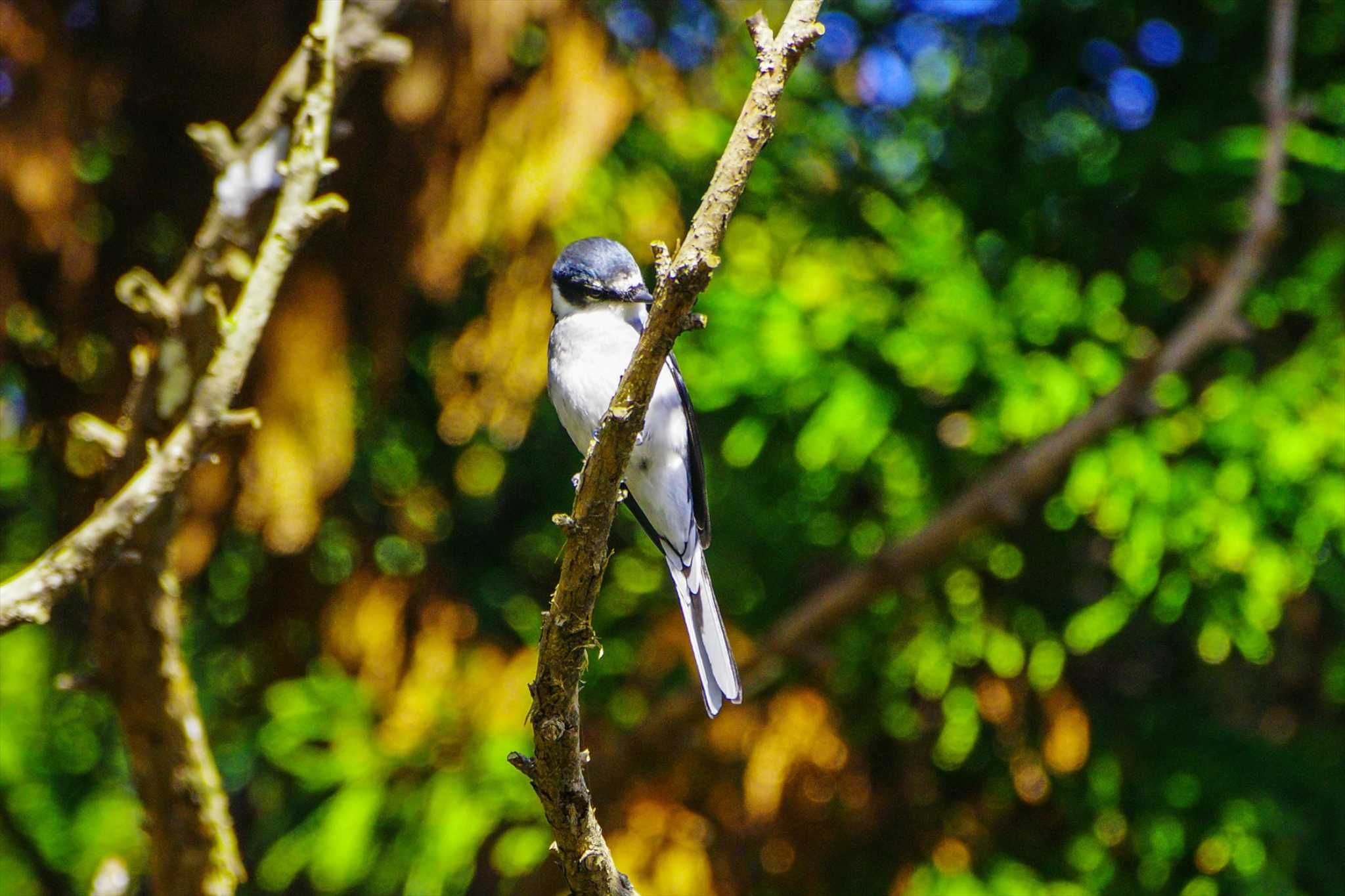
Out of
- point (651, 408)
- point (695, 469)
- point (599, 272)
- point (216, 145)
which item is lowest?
point (695, 469)

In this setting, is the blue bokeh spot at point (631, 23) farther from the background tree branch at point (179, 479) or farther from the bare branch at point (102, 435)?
the bare branch at point (102, 435)

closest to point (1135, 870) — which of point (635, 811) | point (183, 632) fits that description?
point (635, 811)

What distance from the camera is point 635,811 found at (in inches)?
134

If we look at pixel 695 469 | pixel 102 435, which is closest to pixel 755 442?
pixel 695 469

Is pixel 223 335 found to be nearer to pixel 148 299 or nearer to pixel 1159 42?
pixel 148 299

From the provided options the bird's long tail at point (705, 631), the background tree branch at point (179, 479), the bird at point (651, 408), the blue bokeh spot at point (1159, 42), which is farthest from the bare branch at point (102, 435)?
the blue bokeh spot at point (1159, 42)

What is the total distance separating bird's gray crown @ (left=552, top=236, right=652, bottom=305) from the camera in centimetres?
291

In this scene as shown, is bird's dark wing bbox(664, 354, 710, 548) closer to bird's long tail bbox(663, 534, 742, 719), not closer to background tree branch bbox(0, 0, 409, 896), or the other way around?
bird's long tail bbox(663, 534, 742, 719)

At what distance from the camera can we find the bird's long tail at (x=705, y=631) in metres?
2.57

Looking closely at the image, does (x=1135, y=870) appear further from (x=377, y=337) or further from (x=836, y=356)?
(x=377, y=337)

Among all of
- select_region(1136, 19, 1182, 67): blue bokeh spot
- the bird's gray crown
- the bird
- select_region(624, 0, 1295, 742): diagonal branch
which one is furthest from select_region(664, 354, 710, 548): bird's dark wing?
select_region(1136, 19, 1182, 67): blue bokeh spot

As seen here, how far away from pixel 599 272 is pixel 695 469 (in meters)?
0.52

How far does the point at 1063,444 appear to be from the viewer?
134 inches

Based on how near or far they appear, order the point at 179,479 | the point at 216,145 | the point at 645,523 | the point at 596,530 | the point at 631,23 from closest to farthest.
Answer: the point at 596,530 < the point at 179,479 < the point at 216,145 < the point at 645,523 < the point at 631,23
